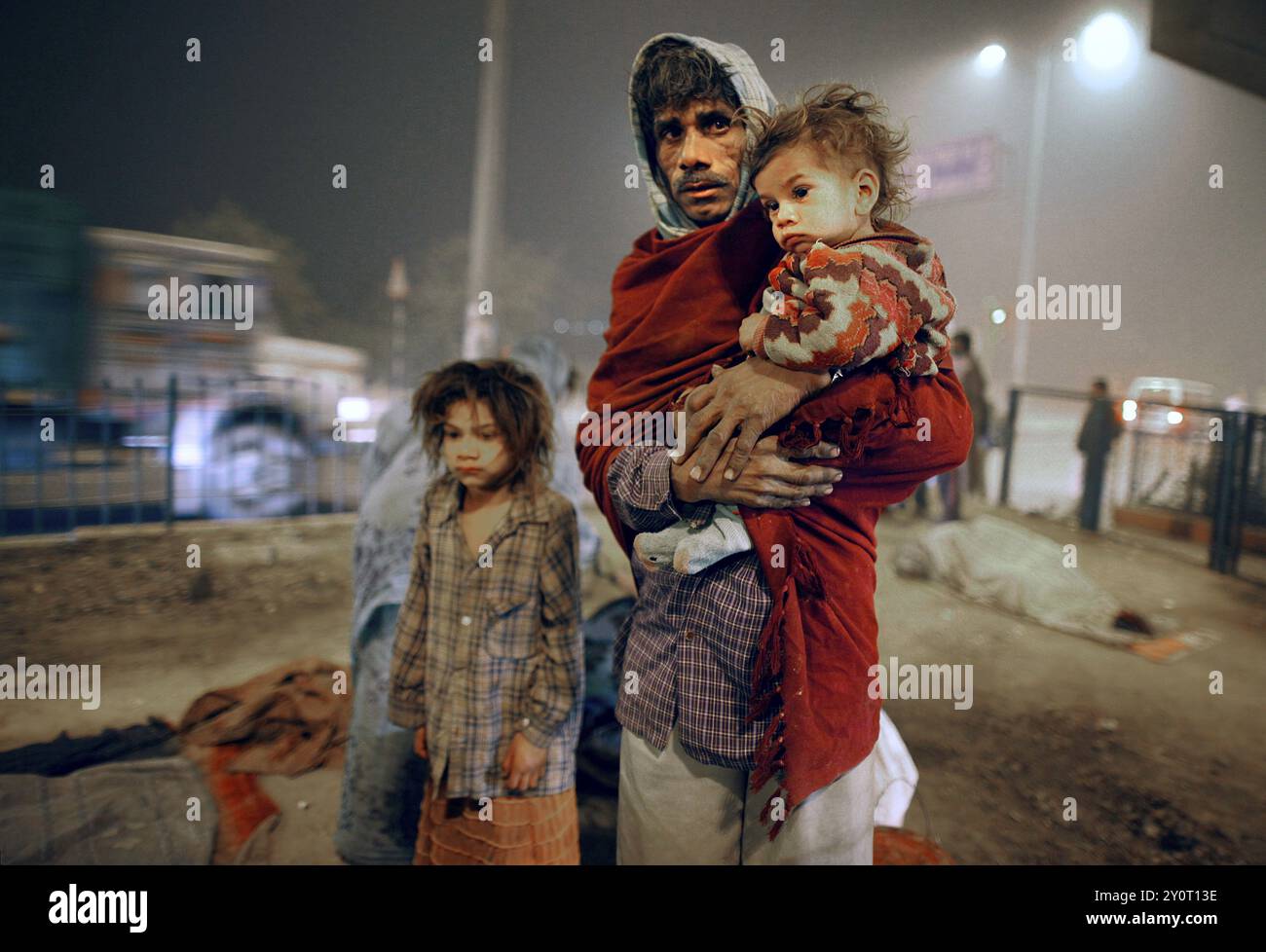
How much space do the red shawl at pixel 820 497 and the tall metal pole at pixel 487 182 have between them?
4.90 ft

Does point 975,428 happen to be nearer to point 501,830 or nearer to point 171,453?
point 501,830

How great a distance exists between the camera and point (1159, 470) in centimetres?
473

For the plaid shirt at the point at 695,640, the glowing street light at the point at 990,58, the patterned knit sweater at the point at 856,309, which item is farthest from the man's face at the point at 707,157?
the glowing street light at the point at 990,58

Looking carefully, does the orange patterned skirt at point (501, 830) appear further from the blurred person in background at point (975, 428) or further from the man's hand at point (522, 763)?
the blurred person in background at point (975, 428)

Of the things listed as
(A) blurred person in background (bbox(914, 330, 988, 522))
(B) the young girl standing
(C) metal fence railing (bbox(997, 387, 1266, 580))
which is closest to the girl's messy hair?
(B) the young girl standing

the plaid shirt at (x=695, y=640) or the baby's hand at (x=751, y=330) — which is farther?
the plaid shirt at (x=695, y=640)

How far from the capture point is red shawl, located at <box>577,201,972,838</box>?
109 centimetres

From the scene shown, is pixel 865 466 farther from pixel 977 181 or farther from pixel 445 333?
pixel 445 333

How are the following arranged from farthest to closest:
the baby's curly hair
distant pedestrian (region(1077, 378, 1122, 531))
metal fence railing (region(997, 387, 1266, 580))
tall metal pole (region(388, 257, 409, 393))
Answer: distant pedestrian (region(1077, 378, 1122, 531)), metal fence railing (region(997, 387, 1266, 580)), tall metal pole (region(388, 257, 409, 393)), the baby's curly hair

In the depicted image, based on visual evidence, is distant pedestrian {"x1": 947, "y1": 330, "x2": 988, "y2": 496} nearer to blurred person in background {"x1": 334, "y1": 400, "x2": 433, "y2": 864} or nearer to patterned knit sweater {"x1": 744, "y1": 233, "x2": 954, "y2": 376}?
patterned knit sweater {"x1": 744, "y1": 233, "x2": 954, "y2": 376}

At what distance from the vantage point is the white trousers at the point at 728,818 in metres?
1.21

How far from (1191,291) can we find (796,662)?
2.78m

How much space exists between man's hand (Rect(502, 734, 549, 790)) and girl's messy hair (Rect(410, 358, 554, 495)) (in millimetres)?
643

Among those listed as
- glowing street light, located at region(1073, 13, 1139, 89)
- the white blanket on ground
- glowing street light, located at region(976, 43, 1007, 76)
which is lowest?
the white blanket on ground
